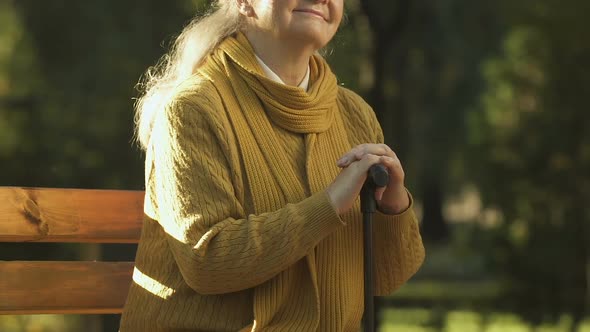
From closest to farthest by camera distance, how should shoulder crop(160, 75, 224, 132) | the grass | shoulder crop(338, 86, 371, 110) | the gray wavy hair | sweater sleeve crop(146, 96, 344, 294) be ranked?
1. sweater sleeve crop(146, 96, 344, 294)
2. shoulder crop(160, 75, 224, 132)
3. the gray wavy hair
4. shoulder crop(338, 86, 371, 110)
5. the grass

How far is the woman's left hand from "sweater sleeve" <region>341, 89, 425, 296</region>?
4 centimetres

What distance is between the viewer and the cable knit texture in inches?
115

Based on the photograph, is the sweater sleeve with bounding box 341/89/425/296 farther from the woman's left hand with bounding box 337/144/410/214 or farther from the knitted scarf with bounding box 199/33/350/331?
the knitted scarf with bounding box 199/33/350/331

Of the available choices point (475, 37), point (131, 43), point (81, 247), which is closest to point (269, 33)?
point (81, 247)

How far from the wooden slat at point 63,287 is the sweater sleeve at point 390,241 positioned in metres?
0.82

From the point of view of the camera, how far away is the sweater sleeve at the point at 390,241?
3.29 metres

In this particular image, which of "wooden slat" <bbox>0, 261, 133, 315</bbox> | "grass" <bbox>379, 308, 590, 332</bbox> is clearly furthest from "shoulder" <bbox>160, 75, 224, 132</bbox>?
"grass" <bbox>379, 308, 590, 332</bbox>

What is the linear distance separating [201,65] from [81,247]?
4.37 metres

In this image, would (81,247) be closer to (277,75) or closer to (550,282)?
(277,75)

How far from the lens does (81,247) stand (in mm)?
7473

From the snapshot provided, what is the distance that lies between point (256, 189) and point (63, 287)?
0.89 metres

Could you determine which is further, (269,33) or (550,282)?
(550,282)

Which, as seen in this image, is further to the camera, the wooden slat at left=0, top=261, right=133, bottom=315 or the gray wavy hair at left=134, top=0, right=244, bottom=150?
the wooden slat at left=0, top=261, right=133, bottom=315

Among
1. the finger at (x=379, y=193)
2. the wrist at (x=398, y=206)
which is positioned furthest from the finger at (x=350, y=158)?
the wrist at (x=398, y=206)
